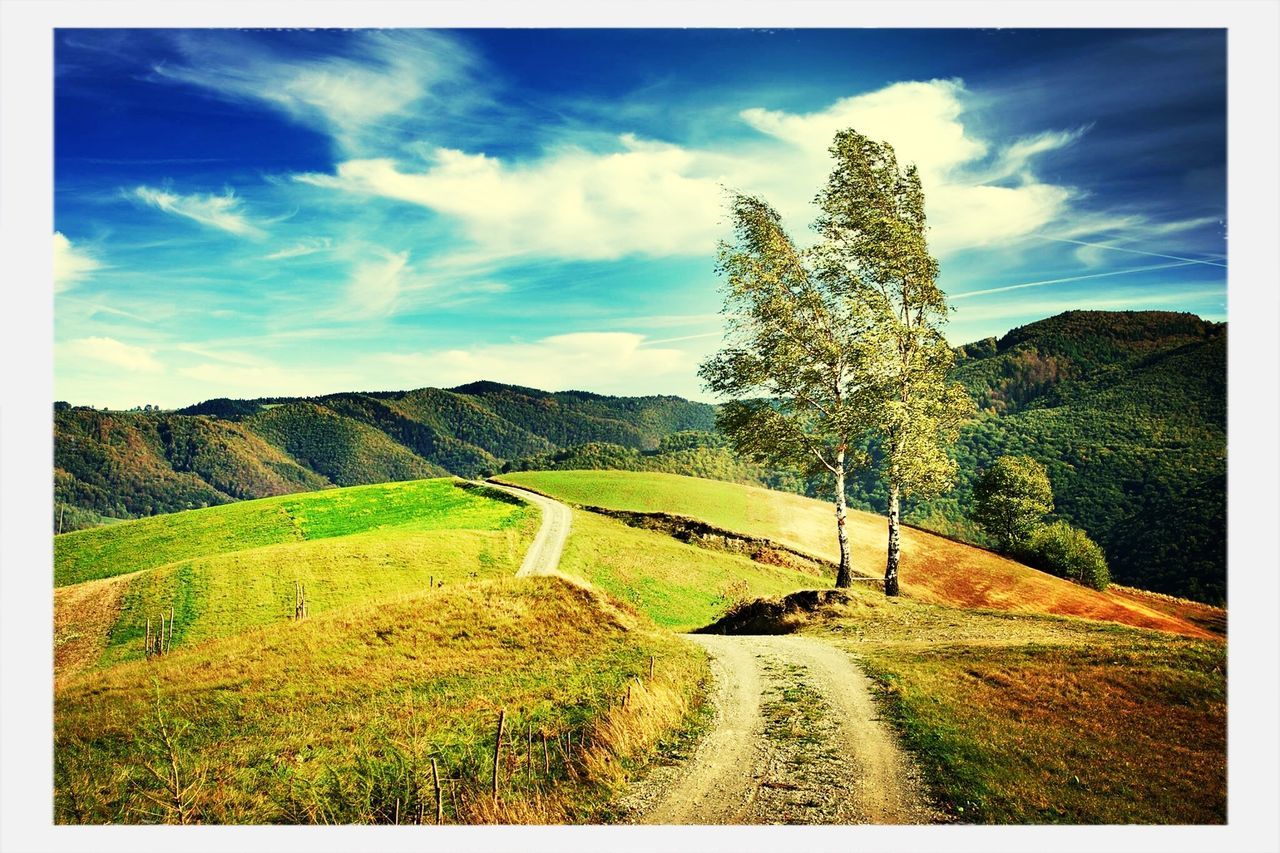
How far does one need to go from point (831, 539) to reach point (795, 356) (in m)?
5.04

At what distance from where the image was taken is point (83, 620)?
30.4 ft

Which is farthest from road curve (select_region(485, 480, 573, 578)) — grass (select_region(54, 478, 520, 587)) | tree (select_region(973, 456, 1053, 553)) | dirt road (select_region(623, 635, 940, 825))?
tree (select_region(973, 456, 1053, 553))

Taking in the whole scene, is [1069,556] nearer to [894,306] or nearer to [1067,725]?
[894,306]

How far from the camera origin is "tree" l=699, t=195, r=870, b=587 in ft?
36.9

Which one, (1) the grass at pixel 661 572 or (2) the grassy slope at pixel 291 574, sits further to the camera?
(1) the grass at pixel 661 572

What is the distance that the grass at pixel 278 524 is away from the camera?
1137 centimetres

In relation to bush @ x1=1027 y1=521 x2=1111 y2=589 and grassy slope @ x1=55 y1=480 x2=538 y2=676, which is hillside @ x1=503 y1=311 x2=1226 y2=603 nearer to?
bush @ x1=1027 y1=521 x2=1111 y2=589

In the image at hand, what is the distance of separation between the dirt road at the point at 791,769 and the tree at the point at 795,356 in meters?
5.08

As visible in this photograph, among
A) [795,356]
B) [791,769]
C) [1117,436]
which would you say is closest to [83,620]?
[791,769]

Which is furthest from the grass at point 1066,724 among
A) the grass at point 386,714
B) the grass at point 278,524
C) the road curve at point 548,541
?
the grass at point 278,524

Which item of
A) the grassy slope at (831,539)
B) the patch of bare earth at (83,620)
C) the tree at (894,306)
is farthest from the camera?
the grassy slope at (831,539)

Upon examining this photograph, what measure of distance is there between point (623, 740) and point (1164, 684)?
643 cm

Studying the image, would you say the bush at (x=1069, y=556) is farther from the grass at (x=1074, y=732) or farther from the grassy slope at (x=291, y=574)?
the grassy slope at (x=291, y=574)
